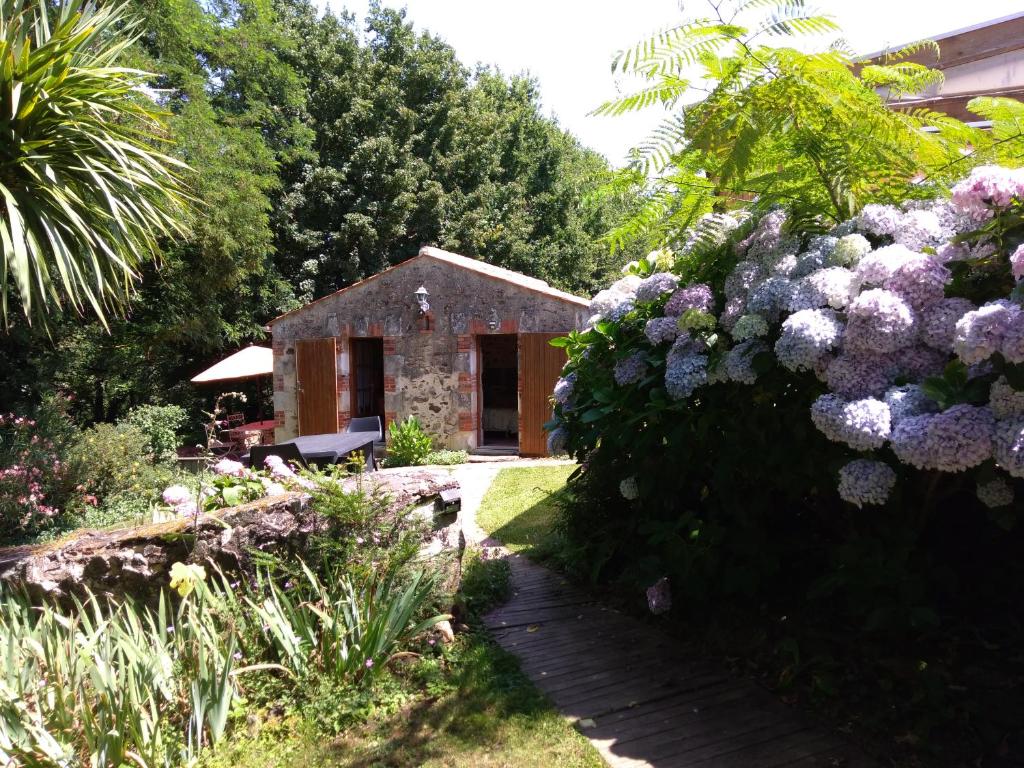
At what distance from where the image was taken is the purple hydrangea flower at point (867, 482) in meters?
2.32

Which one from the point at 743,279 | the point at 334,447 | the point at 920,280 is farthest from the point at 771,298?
the point at 334,447

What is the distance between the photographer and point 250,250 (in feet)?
40.2

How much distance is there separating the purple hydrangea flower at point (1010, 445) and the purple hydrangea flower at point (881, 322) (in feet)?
1.44

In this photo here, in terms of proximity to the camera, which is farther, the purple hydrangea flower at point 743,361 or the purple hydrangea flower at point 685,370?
the purple hydrangea flower at point 685,370

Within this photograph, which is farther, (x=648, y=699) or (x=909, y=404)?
(x=648, y=699)

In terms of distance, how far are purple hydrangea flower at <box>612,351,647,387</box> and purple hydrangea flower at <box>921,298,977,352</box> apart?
1.38 metres

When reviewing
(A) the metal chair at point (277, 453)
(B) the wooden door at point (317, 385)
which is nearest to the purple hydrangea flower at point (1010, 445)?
(A) the metal chair at point (277, 453)

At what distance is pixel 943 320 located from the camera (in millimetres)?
2293

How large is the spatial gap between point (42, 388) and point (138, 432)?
1.87 m

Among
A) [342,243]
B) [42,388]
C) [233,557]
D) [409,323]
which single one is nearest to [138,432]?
[42,388]

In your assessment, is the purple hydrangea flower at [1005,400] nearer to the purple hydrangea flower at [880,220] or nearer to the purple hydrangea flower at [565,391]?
the purple hydrangea flower at [880,220]

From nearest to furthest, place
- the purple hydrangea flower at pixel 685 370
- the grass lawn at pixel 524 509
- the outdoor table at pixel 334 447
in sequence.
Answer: the purple hydrangea flower at pixel 685 370, the grass lawn at pixel 524 509, the outdoor table at pixel 334 447

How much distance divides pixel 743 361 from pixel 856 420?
1.98ft

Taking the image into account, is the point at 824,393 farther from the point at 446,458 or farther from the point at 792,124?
the point at 446,458
